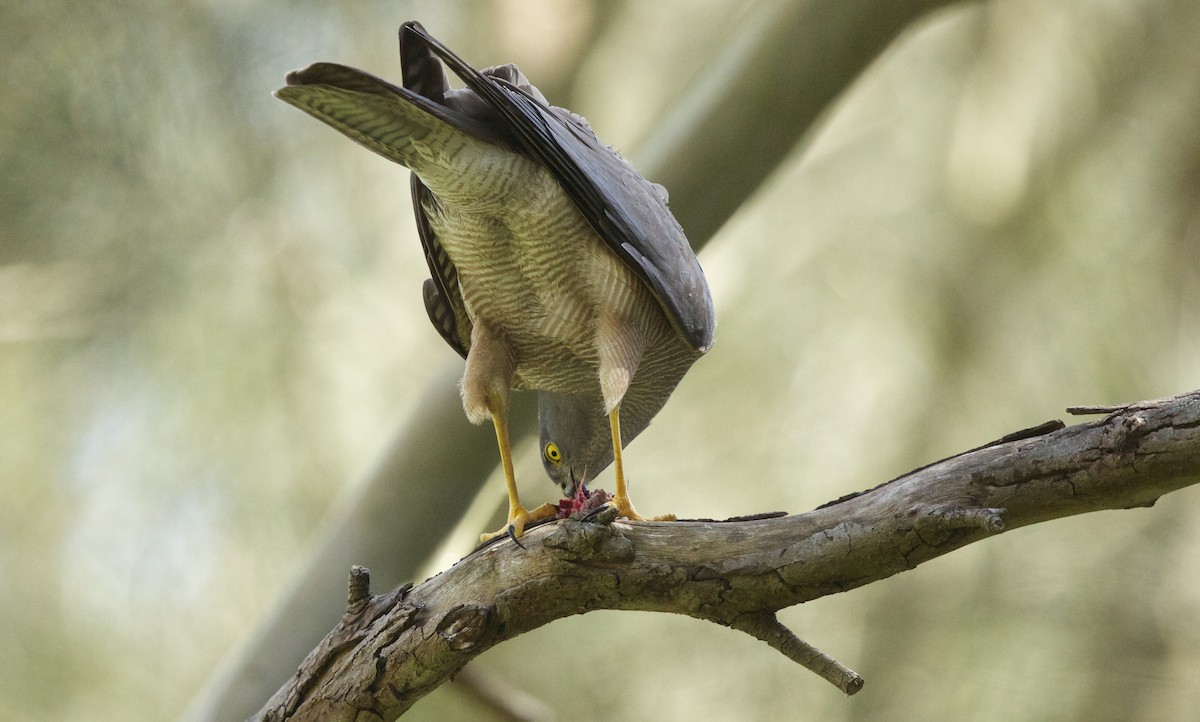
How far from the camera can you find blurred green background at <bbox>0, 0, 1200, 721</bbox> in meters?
6.39

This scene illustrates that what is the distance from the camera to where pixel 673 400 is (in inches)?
304

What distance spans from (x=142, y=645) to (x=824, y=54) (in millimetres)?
5734

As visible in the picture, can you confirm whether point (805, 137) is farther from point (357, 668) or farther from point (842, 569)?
point (357, 668)

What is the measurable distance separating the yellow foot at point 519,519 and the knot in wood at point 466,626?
Answer: 0.21 meters

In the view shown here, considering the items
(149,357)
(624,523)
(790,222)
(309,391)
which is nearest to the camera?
(624,523)

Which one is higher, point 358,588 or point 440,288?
point 440,288

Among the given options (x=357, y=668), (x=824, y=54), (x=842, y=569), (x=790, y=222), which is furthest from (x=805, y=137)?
(x=357, y=668)

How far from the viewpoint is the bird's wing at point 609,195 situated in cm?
299

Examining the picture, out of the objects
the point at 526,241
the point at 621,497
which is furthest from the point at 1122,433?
the point at 526,241

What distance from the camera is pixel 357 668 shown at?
2.88 m

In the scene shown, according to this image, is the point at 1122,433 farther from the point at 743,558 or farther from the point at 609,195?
the point at 609,195

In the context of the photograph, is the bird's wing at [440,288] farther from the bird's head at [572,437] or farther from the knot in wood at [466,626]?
the knot in wood at [466,626]

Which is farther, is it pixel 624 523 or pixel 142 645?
pixel 142 645

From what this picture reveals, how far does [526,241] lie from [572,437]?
3.06ft
